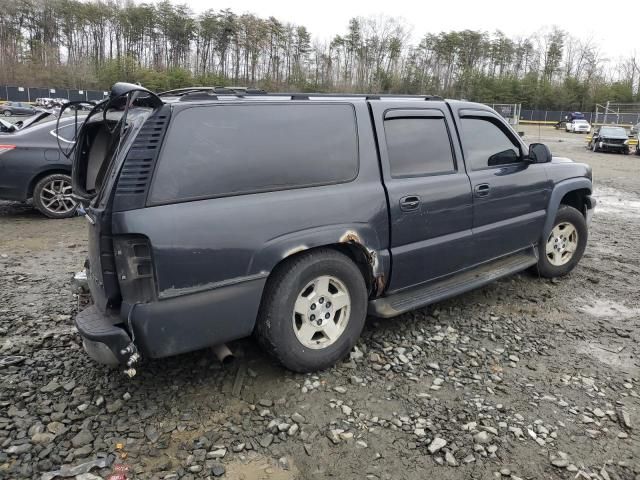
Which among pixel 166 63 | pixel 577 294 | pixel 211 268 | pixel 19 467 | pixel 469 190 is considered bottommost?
pixel 19 467

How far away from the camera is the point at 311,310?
3250mm

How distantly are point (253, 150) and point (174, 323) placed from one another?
1.11 metres

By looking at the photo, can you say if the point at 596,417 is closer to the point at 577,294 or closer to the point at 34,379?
the point at 577,294

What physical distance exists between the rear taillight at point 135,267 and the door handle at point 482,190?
268cm

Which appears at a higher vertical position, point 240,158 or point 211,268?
point 240,158

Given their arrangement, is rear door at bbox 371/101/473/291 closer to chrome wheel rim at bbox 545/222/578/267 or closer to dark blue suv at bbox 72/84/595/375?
dark blue suv at bbox 72/84/595/375

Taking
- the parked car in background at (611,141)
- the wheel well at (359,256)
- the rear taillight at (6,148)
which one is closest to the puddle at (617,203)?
the wheel well at (359,256)

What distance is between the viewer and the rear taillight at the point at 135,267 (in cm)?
263

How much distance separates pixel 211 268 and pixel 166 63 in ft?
272

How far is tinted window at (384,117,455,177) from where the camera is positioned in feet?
12.1

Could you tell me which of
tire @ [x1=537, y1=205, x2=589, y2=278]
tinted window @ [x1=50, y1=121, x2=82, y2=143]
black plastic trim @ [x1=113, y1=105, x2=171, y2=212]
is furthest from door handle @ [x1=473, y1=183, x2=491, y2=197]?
tinted window @ [x1=50, y1=121, x2=82, y2=143]

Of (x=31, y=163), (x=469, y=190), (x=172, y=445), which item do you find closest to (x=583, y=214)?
(x=469, y=190)

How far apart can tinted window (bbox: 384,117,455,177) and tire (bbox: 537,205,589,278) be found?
1.72m

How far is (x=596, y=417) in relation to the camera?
2.97 m
